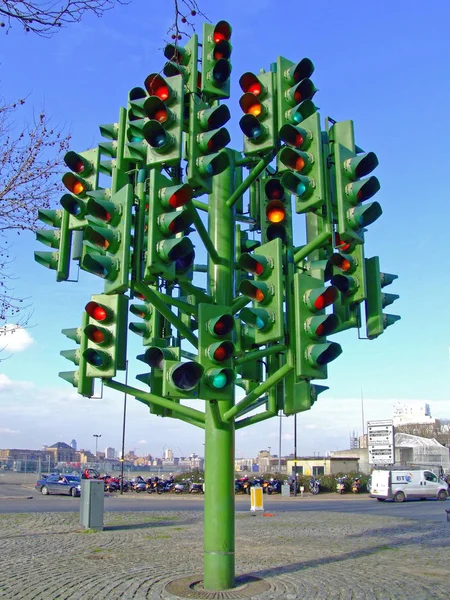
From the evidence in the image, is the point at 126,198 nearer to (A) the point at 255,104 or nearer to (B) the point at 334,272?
(A) the point at 255,104

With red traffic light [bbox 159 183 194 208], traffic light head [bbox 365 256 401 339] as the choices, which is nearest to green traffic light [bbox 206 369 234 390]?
red traffic light [bbox 159 183 194 208]

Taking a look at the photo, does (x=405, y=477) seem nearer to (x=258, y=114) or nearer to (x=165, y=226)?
(x=258, y=114)

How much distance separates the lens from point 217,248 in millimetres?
8086

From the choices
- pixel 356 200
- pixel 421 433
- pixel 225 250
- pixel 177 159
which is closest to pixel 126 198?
pixel 177 159

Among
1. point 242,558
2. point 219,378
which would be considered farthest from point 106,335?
point 242,558

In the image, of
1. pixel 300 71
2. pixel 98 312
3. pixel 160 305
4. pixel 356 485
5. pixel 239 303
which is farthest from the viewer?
pixel 356 485

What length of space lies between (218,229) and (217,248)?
255 mm

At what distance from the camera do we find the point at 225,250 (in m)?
8.06

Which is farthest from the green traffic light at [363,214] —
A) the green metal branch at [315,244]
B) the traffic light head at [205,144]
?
the traffic light head at [205,144]

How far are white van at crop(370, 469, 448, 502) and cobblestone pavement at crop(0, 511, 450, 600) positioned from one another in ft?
56.1

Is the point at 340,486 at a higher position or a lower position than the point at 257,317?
lower

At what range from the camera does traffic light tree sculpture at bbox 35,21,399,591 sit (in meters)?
6.49

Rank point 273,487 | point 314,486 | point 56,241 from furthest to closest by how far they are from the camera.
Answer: point 314,486 < point 273,487 < point 56,241

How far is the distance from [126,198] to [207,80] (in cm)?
198
